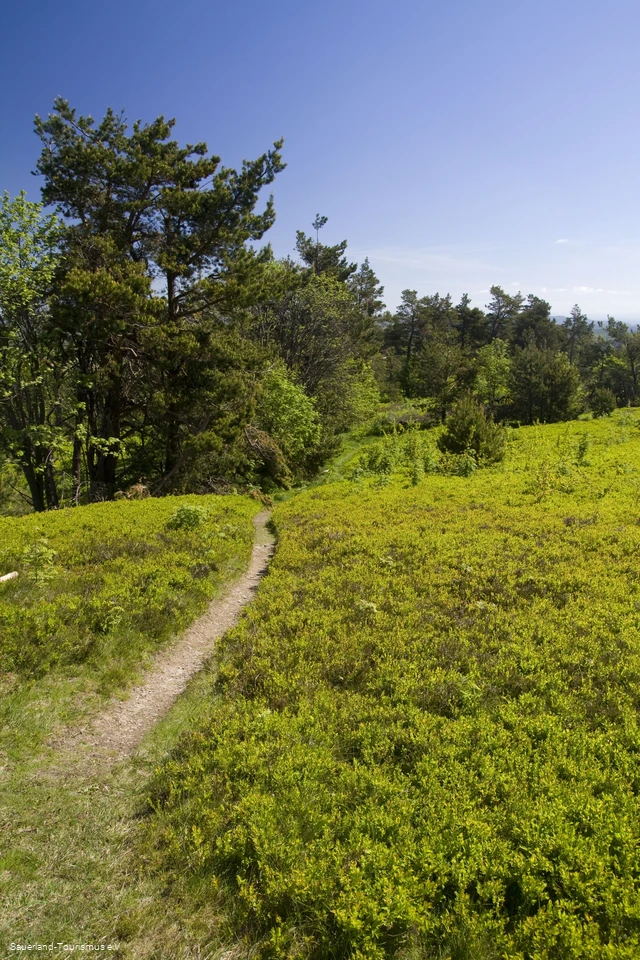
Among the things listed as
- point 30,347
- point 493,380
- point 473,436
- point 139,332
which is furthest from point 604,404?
point 30,347

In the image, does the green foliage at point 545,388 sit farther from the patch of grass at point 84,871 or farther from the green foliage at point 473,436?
the patch of grass at point 84,871

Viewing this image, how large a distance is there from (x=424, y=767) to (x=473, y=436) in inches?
830

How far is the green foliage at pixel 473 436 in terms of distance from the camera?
24.4 meters

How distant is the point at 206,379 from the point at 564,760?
18825 mm

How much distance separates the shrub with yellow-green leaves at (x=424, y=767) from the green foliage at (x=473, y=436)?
13030 mm

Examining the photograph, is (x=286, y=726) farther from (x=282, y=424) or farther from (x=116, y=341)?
(x=282, y=424)

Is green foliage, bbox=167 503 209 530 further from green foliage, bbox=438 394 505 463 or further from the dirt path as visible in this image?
green foliage, bbox=438 394 505 463

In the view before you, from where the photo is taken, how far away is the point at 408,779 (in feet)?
17.6

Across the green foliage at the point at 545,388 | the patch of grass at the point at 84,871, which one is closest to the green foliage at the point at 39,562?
the patch of grass at the point at 84,871

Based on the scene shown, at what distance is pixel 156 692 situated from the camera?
781 cm

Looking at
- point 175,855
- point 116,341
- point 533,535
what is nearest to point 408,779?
point 175,855

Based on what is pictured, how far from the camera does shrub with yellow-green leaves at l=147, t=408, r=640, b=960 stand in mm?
4008

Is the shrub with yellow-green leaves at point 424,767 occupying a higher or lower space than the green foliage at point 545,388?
lower

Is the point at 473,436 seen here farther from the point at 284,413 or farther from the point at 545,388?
the point at 545,388
